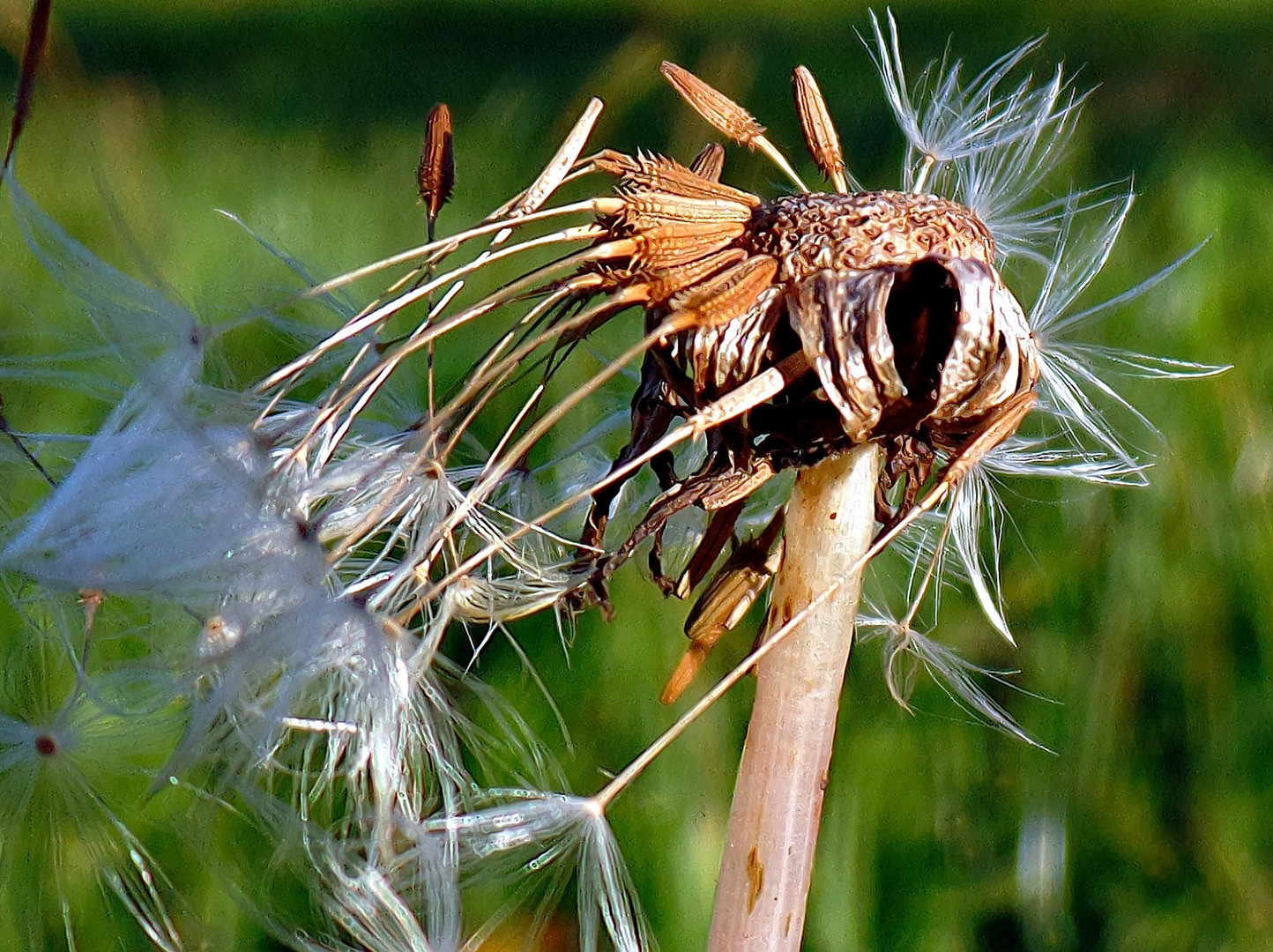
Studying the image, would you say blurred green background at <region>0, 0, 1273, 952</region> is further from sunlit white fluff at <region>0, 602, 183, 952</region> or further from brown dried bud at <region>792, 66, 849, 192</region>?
brown dried bud at <region>792, 66, 849, 192</region>

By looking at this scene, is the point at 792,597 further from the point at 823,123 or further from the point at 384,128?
the point at 384,128

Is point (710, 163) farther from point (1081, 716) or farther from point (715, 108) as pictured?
point (1081, 716)

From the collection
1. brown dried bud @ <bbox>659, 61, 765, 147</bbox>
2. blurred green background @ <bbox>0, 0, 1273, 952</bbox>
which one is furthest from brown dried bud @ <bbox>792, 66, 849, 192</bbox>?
blurred green background @ <bbox>0, 0, 1273, 952</bbox>

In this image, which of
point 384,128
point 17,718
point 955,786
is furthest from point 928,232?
point 384,128

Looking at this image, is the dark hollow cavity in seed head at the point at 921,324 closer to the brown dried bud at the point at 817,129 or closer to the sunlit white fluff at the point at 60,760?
the brown dried bud at the point at 817,129

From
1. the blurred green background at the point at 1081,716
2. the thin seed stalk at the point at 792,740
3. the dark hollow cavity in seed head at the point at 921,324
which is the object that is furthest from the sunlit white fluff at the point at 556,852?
the blurred green background at the point at 1081,716

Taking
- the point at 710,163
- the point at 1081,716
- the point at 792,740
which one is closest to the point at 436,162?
the point at 710,163
